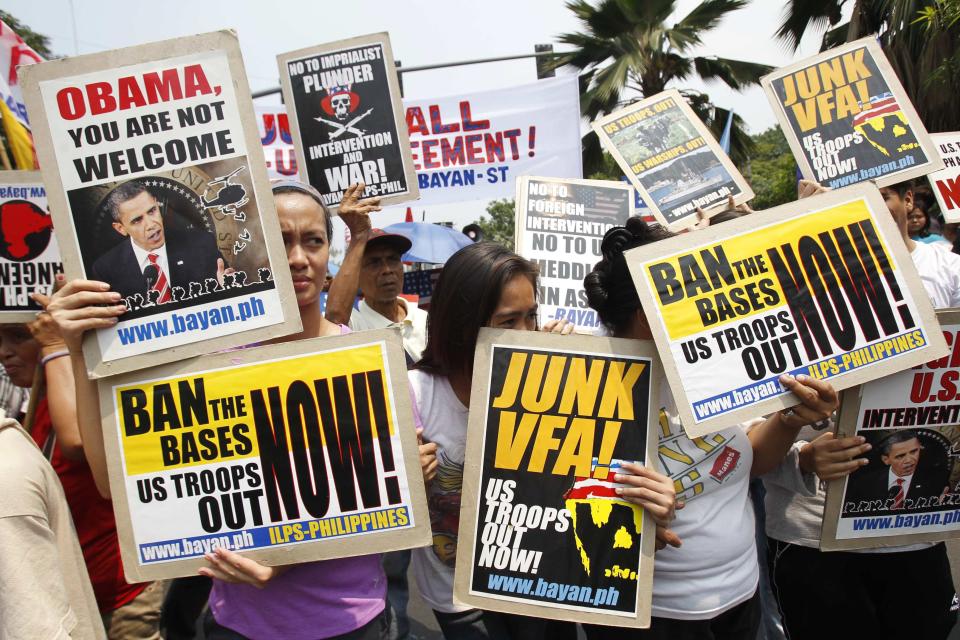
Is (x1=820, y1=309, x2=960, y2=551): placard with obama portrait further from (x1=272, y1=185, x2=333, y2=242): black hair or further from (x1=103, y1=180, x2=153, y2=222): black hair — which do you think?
(x1=103, y1=180, x2=153, y2=222): black hair

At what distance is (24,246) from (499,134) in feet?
16.4

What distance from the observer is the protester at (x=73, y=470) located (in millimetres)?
2289

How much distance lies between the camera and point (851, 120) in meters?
3.15

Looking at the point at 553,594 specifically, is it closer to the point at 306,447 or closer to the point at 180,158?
the point at 306,447

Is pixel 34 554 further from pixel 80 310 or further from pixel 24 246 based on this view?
pixel 24 246

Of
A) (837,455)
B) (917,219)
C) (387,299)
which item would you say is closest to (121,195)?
(837,455)

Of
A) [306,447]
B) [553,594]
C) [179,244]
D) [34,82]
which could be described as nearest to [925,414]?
[553,594]

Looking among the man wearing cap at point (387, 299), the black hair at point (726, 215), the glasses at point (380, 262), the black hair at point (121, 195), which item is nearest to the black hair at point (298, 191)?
the black hair at point (121, 195)

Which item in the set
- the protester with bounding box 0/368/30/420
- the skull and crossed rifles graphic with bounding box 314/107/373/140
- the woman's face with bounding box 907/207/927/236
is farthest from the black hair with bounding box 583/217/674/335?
the woman's face with bounding box 907/207/927/236

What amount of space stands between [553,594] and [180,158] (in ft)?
4.49

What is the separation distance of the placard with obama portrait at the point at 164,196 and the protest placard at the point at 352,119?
1.56 meters

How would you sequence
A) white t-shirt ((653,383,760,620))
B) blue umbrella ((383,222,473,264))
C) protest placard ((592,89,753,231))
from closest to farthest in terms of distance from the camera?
white t-shirt ((653,383,760,620)) → protest placard ((592,89,753,231)) → blue umbrella ((383,222,473,264))

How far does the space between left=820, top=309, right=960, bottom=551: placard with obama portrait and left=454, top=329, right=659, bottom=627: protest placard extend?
0.68 metres

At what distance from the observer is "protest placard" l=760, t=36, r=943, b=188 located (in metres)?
3.06
